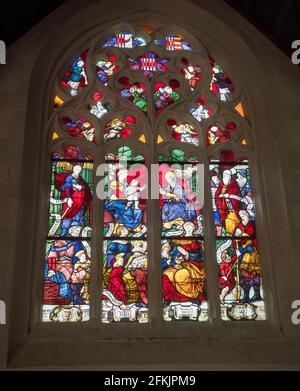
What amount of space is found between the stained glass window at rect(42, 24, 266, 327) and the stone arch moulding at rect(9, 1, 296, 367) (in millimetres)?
86

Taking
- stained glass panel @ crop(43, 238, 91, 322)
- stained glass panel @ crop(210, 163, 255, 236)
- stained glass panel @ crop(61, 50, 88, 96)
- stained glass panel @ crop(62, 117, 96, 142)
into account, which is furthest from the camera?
stained glass panel @ crop(61, 50, 88, 96)

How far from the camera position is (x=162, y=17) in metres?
7.00

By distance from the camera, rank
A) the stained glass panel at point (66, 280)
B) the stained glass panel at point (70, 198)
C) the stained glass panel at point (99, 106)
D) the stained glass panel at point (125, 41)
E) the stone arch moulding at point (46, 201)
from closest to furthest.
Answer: the stone arch moulding at point (46, 201), the stained glass panel at point (66, 280), the stained glass panel at point (70, 198), the stained glass panel at point (99, 106), the stained glass panel at point (125, 41)

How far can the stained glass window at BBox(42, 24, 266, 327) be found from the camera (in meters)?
5.42

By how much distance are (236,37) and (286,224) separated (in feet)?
7.32

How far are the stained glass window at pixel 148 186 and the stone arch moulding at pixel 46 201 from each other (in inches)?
3.4

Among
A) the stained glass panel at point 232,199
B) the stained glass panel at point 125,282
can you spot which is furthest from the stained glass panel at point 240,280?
the stained glass panel at point 125,282

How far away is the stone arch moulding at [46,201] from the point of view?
502 centimetres

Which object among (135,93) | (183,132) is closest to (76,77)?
(135,93)

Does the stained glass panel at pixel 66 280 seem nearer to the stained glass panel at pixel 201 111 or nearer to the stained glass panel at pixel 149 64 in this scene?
the stained glass panel at pixel 201 111

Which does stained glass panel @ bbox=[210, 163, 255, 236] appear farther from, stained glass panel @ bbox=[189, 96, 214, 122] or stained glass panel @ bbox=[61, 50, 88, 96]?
stained glass panel @ bbox=[61, 50, 88, 96]

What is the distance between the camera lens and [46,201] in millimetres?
5770

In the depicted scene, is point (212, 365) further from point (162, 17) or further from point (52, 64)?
point (162, 17)

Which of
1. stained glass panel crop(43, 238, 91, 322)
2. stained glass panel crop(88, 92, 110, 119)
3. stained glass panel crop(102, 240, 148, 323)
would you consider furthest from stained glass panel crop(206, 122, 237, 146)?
stained glass panel crop(43, 238, 91, 322)
